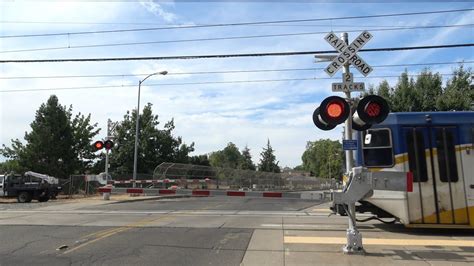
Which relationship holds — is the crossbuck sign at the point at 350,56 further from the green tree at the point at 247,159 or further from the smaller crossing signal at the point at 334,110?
the green tree at the point at 247,159

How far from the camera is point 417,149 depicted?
11.1m

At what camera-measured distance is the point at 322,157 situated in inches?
6161

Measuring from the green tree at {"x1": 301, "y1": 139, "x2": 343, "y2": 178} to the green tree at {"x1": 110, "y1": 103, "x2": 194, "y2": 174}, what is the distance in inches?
3643

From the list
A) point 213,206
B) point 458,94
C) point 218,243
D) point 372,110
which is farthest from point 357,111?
point 458,94

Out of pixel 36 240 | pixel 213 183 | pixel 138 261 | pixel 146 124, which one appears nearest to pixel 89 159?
pixel 146 124

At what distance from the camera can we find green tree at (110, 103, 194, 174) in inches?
→ 1923

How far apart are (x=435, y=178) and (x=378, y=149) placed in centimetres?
140

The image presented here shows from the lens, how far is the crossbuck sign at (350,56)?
9.32 metres

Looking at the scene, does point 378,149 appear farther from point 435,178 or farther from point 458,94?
point 458,94

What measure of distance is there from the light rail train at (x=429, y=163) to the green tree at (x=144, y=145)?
3974 centimetres

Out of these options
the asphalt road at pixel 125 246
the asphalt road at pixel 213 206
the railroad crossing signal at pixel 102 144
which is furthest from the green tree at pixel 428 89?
the asphalt road at pixel 125 246

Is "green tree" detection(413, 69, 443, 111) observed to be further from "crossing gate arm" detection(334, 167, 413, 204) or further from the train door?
"crossing gate arm" detection(334, 167, 413, 204)

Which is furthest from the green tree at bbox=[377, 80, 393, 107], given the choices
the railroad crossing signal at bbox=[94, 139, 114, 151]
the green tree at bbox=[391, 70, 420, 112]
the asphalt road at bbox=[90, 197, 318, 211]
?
the railroad crossing signal at bbox=[94, 139, 114, 151]

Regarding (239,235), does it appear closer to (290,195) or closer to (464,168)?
(290,195)
